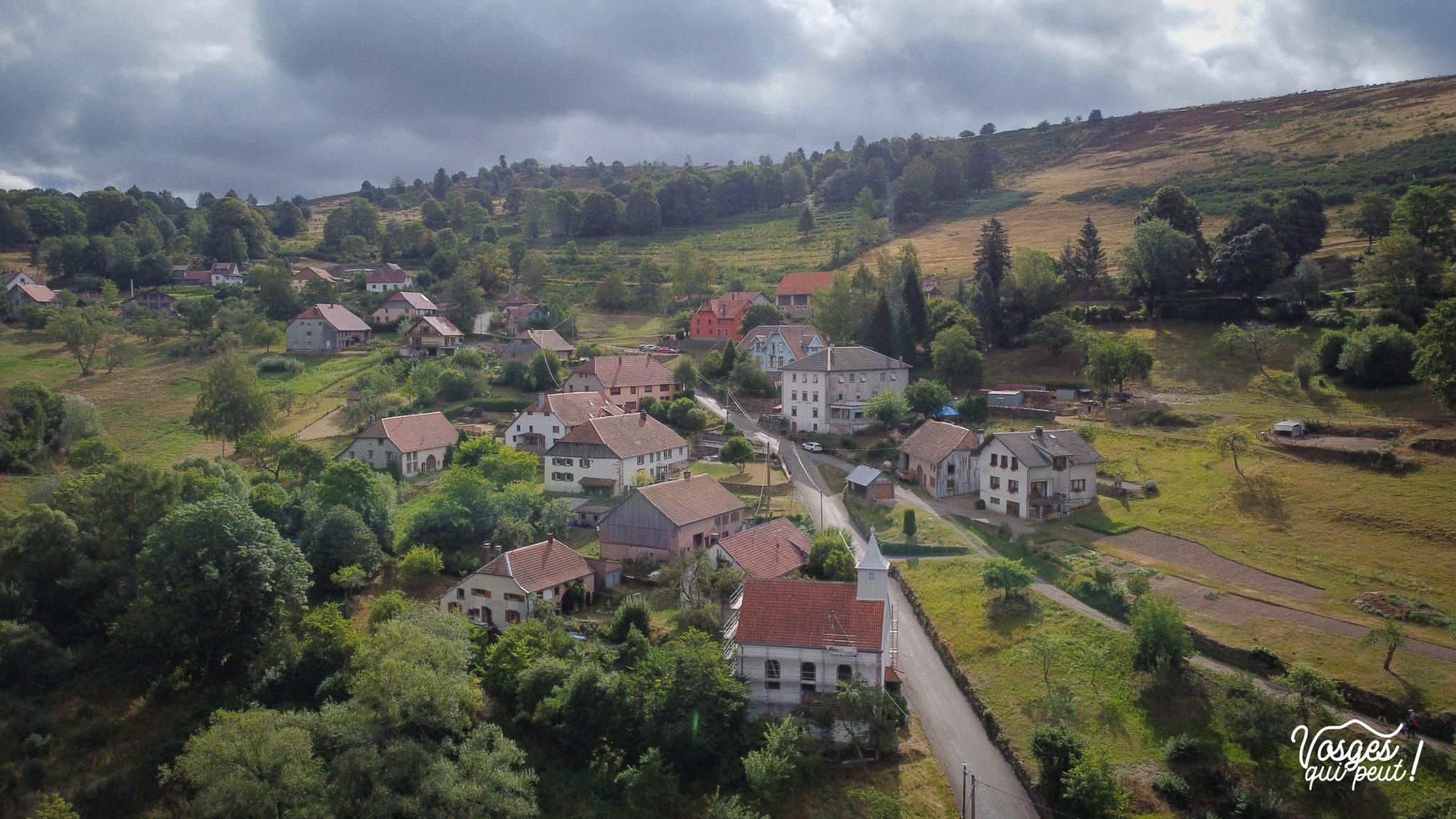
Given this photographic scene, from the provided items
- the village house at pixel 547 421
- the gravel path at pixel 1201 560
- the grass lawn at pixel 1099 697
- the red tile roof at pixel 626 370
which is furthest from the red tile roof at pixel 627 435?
the gravel path at pixel 1201 560

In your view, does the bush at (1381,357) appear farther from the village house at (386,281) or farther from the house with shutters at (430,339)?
the village house at (386,281)

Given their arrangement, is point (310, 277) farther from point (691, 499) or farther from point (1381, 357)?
point (1381, 357)

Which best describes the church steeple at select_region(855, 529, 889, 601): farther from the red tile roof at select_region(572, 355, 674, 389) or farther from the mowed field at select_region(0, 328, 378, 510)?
the mowed field at select_region(0, 328, 378, 510)

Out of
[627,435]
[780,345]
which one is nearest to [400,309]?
[780,345]

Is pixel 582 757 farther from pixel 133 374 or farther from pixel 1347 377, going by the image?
pixel 133 374

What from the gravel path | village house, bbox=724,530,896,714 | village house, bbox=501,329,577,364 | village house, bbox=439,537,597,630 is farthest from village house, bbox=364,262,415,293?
the gravel path
